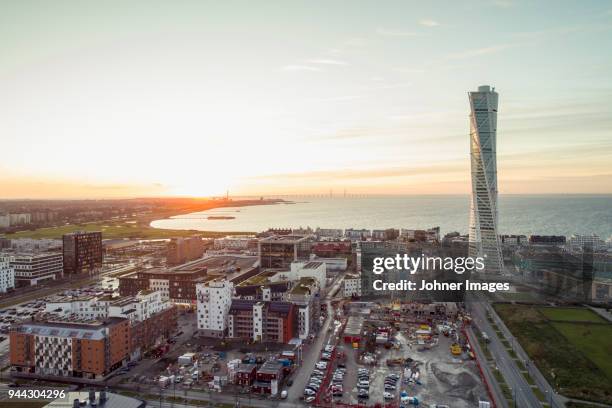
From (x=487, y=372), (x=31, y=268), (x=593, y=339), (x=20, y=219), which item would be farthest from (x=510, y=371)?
(x=20, y=219)

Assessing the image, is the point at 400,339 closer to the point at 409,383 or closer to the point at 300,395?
the point at 409,383

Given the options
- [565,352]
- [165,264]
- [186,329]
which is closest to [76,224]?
[165,264]

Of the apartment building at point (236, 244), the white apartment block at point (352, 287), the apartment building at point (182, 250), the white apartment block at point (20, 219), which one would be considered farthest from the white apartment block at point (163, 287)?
the white apartment block at point (20, 219)

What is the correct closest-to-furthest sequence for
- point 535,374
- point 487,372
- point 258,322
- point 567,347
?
point 535,374 → point 487,372 → point 567,347 → point 258,322

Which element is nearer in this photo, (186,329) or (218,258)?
(186,329)

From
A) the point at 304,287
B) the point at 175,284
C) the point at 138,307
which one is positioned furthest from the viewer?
the point at 175,284

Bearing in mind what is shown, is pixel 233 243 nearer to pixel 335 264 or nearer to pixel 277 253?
pixel 335 264

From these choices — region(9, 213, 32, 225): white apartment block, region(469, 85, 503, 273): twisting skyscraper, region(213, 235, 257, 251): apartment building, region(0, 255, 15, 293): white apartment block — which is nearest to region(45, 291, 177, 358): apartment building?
region(0, 255, 15, 293): white apartment block
